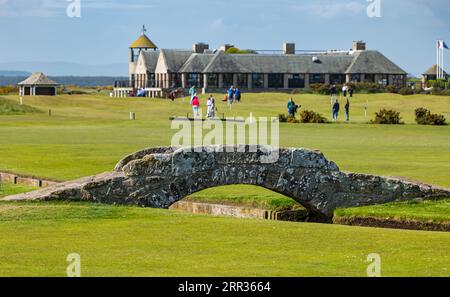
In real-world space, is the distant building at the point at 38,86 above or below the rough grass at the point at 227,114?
above

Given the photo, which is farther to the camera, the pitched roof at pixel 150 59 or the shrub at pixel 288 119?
the pitched roof at pixel 150 59

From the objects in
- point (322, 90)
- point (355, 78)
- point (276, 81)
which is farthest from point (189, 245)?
point (355, 78)

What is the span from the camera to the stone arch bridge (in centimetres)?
2412

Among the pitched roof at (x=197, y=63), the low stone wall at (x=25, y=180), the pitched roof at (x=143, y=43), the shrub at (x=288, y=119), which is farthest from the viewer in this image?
the pitched roof at (x=143, y=43)

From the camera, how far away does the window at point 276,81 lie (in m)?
164

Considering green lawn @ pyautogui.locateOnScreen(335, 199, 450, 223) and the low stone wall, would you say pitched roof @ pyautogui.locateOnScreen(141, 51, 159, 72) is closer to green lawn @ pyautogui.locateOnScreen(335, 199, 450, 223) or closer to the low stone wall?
the low stone wall

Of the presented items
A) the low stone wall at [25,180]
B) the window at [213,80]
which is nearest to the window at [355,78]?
the window at [213,80]

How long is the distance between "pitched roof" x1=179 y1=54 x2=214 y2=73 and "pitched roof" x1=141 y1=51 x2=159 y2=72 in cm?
1215

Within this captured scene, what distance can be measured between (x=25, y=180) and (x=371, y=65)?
5384 inches

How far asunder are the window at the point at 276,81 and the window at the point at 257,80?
136 cm

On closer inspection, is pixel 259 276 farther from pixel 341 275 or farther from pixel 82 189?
pixel 82 189

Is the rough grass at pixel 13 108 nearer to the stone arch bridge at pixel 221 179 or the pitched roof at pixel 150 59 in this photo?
the stone arch bridge at pixel 221 179

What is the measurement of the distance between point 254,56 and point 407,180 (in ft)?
454

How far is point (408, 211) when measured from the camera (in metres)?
25.2
